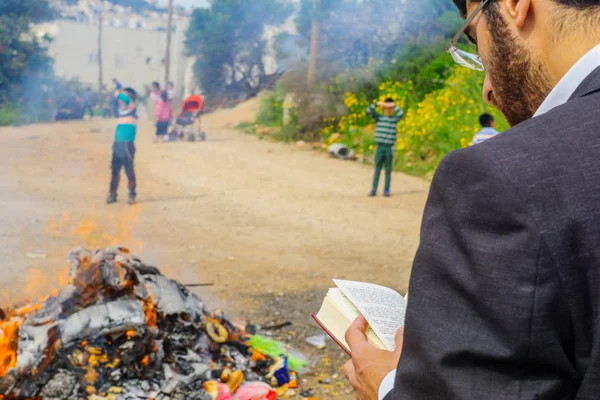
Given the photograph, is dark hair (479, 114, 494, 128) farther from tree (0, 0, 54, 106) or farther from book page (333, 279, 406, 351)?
tree (0, 0, 54, 106)

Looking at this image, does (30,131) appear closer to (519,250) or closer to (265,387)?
(265,387)

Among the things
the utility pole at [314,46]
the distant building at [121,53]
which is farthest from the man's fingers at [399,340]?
the distant building at [121,53]

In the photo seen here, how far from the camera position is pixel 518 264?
3.00 ft

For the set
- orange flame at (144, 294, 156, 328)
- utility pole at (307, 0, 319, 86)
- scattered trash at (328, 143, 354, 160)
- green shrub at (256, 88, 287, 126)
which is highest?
utility pole at (307, 0, 319, 86)

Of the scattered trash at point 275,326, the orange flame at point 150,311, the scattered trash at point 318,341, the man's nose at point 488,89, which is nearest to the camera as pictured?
the man's nose at point 488,89

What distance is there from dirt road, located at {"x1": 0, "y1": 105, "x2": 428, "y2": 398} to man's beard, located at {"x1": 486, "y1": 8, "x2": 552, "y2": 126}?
10.5 feet

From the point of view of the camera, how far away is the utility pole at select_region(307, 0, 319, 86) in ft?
42.8

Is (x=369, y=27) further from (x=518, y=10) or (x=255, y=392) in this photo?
(x=518, y=10)

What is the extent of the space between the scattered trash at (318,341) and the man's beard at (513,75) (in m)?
3.68

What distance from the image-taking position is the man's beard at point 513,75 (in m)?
1.15

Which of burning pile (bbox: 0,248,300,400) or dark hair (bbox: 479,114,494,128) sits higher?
dark hair (bbox: 479,114,494,128)

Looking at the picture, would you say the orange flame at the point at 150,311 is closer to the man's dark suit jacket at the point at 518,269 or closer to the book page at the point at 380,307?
the book page at the point at 380,307

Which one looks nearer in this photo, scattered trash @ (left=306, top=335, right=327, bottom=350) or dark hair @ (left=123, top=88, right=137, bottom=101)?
scattered trash @ (left=306, top=335, right=327, bottom=350)

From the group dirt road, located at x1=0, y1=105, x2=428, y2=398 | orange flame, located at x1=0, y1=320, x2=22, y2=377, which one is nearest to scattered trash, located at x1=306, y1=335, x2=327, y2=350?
dirt road, located at x1=0, y1=105, x2=428, y2=398
